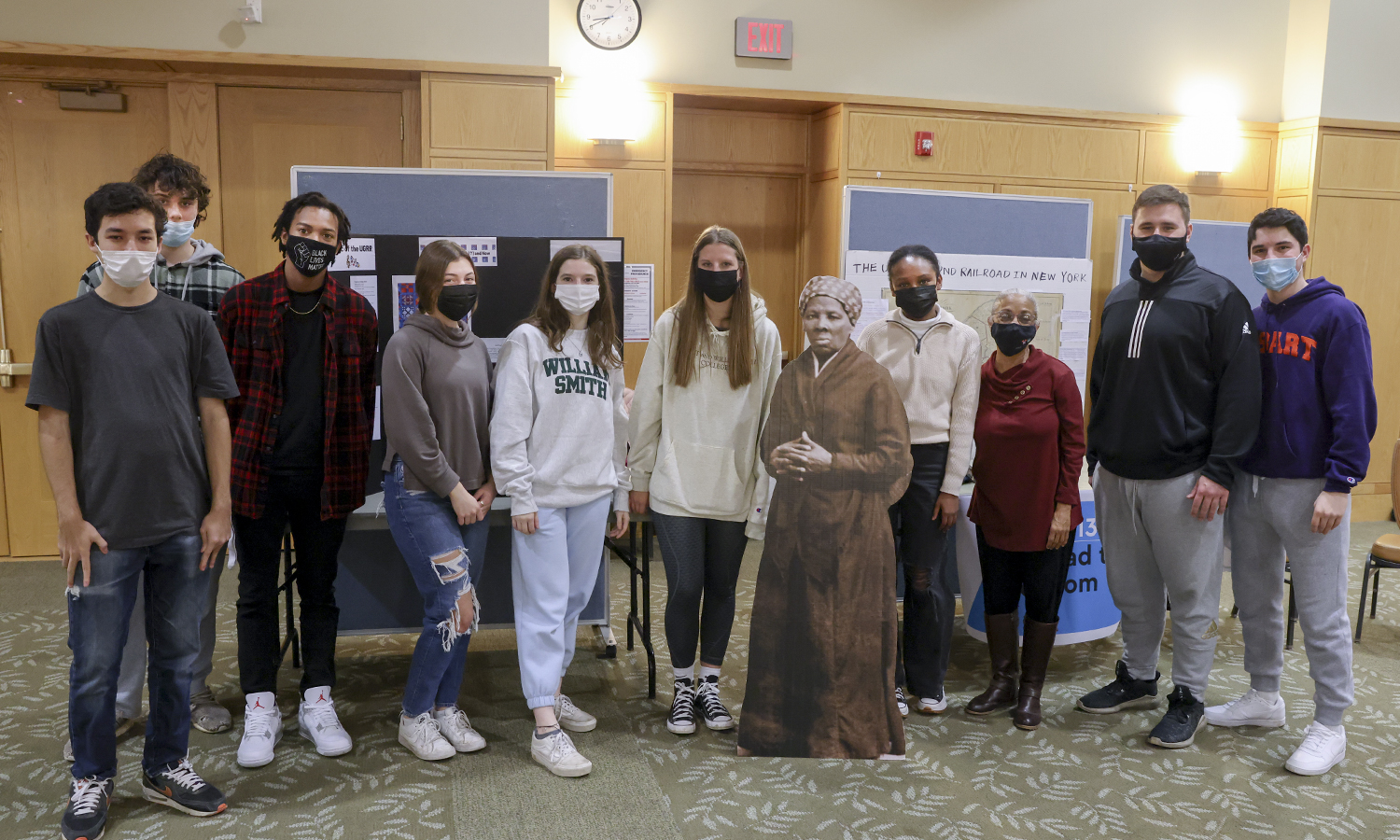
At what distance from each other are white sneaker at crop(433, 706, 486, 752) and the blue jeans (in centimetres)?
67

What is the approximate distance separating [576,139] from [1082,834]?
159 inches

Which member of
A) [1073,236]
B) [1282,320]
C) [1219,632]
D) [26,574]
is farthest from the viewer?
[1073,236]

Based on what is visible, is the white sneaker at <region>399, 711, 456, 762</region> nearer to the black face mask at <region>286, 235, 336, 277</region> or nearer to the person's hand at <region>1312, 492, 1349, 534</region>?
the black face mask at <region>286, 235, 336, 277</region>

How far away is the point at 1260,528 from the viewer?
281cm

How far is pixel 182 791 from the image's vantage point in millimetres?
2332

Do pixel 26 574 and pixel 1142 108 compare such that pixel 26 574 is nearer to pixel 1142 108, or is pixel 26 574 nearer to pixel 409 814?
pixel 409 814

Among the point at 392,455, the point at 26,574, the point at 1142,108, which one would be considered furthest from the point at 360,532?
the point at 1142,108

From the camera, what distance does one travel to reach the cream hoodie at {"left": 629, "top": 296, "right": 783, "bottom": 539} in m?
2.67

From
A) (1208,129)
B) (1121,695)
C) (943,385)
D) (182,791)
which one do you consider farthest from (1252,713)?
(1208,129)

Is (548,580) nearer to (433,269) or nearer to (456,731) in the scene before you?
(456,731)

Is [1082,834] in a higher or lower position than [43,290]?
lower

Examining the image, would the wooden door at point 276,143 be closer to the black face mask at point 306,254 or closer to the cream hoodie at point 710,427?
the black face mask at point 306,254

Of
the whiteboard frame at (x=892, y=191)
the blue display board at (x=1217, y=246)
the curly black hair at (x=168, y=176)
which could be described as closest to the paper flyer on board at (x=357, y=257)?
the curly black hair at (x=168, y=176)

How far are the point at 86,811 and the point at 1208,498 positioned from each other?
9.89ft
